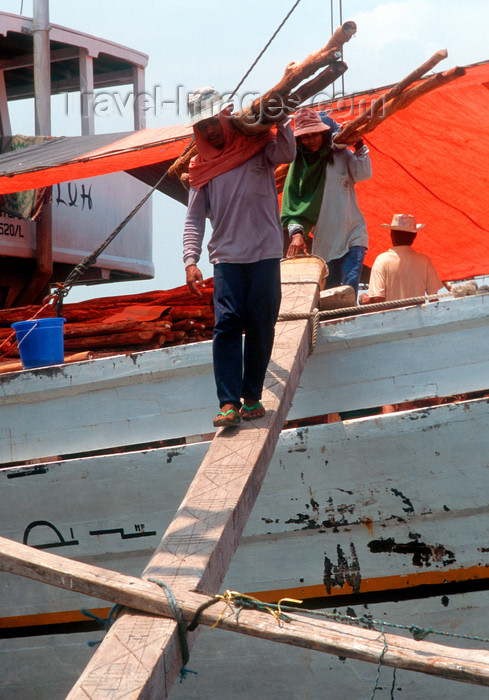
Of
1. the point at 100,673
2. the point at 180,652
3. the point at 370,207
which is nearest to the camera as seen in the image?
the point at 100,673

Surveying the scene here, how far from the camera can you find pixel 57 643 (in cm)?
405

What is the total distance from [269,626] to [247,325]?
145cm

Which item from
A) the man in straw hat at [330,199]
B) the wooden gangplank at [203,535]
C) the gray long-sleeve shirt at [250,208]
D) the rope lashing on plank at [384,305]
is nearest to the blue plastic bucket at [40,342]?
the wooden gangplank at [203,535]

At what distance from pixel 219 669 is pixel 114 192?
6642 millimetres

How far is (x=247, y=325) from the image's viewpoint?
333 cm

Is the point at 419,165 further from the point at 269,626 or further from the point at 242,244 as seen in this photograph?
the point at 269,626

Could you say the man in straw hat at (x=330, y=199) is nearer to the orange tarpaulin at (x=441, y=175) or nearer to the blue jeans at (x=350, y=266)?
the blue jeans at (x=350, y=266)

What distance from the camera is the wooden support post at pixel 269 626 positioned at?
6.71 ft

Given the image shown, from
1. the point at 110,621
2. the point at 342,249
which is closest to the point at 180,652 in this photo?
the point at 110,621

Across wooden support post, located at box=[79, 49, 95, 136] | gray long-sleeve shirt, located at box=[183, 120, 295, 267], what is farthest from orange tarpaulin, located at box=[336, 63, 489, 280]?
wooden support post, located at box=[79, 49, 95, 136]

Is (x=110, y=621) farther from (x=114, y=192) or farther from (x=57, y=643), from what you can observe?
(x=114, y=192)

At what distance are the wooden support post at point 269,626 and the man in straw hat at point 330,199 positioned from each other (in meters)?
3.06

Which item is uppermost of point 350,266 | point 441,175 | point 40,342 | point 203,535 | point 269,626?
point 441,175

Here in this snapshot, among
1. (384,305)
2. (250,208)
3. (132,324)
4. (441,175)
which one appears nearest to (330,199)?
(384,305)
